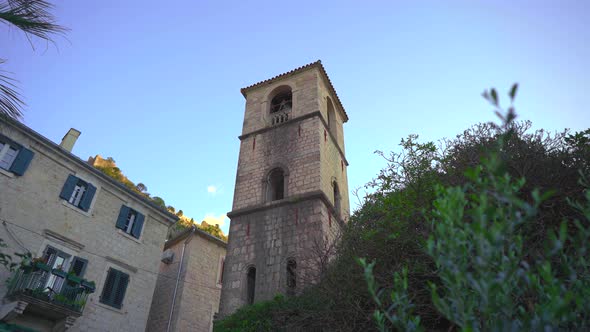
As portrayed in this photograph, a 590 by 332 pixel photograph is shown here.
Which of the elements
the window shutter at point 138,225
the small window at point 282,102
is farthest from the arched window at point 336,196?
the window shutter at point 138,225

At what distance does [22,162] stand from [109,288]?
17.4ft

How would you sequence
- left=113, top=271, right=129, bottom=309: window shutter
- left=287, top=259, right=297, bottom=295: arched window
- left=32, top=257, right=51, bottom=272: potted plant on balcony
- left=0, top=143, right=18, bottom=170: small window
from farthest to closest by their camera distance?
1. left=113, top=271, right=129, bottom=309: window shutter
2. left=0, top=143, right=18, bottom=170: small window
3. left=32, top=257, right=51, bottom=272: potted plant on balcony
4. left=287, top=259, right=297, bottom=295: arched window

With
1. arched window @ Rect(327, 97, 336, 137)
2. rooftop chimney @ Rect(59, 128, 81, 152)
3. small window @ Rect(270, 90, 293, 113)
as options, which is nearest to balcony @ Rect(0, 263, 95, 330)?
rooftop chimney @ Rect(59, 128, 81, 152)

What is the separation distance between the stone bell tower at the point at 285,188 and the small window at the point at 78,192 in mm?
5489

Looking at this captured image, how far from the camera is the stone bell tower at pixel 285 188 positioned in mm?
11773

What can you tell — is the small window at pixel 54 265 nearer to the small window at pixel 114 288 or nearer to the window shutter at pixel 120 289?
the small window at pixel 114 288

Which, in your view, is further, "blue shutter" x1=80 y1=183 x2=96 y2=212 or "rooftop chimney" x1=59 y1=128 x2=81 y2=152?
"rooftop chimney" x1=59 y1=128 x2=81 y2=152

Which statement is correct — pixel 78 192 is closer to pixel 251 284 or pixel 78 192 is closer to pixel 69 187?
pixel 69 187

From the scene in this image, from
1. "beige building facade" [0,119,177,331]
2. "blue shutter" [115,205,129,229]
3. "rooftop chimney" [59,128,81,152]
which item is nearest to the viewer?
"beige building facade" [0,119,177,331]

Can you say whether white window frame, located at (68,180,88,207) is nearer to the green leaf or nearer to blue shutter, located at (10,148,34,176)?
blue shutter, located at (10,148,34,176)

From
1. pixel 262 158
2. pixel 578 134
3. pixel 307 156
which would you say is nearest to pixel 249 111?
pixel 262 158

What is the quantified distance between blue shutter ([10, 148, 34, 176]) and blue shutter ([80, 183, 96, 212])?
2171mm

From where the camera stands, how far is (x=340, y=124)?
19.6 metres

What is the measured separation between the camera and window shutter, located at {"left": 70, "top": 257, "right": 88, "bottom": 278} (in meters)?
13.2
